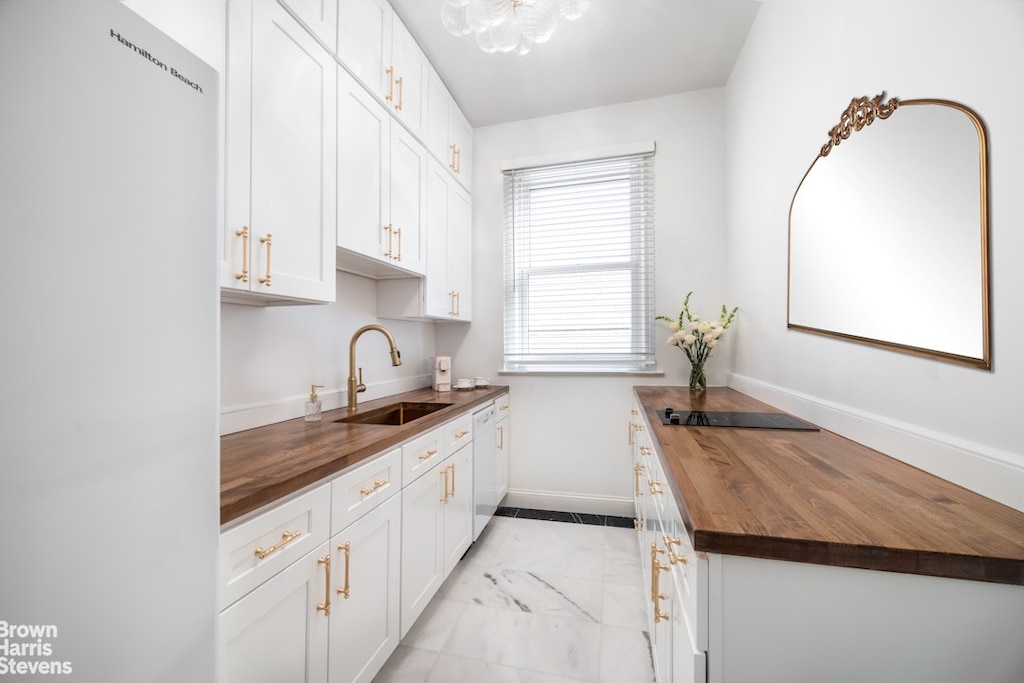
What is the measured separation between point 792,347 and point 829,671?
136 cm

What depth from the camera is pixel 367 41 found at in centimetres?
175

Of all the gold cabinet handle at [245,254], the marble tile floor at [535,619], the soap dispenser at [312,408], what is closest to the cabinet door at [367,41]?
the gold cabinet handle at [245,254]

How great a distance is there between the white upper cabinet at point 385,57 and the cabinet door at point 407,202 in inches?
4.8

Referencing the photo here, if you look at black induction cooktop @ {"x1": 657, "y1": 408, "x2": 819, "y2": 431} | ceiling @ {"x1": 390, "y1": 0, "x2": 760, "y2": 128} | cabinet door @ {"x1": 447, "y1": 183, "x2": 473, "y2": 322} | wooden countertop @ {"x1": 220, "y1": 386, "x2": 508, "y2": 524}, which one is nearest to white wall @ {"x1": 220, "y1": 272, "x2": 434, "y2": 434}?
wooden countertop @ {"x1": 220, "y1": 386, "x2": 508, "y2": 524}

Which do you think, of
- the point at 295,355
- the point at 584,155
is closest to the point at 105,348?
the point at 295,355

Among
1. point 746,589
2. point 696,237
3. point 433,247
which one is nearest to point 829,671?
point 746,589

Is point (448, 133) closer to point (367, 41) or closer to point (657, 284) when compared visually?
point (367, 41)

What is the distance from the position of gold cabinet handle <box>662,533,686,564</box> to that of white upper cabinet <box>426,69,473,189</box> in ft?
7.59

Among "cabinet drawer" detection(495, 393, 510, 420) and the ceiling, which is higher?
the ceiling

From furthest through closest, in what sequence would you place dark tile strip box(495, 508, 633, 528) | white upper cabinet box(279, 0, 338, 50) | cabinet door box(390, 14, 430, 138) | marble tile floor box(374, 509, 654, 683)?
dark tile strip box(495, 508, 633, 528)
cabinet door box(390, 14, 430, 138)
marble tile floor box(374, 509, 654, 683)
white upper cabinet box(279, 0, 338, 50)

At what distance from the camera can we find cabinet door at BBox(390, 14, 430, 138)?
6.47 feet

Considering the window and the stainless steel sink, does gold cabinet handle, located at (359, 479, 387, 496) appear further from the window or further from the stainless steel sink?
the window

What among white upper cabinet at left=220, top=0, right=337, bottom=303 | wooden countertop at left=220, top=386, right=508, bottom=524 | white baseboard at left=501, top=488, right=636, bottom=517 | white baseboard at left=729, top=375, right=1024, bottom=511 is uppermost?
white upper cabinet at left=220, top=0, right=337, bottom=303

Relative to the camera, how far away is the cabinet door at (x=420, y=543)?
1.47 m
